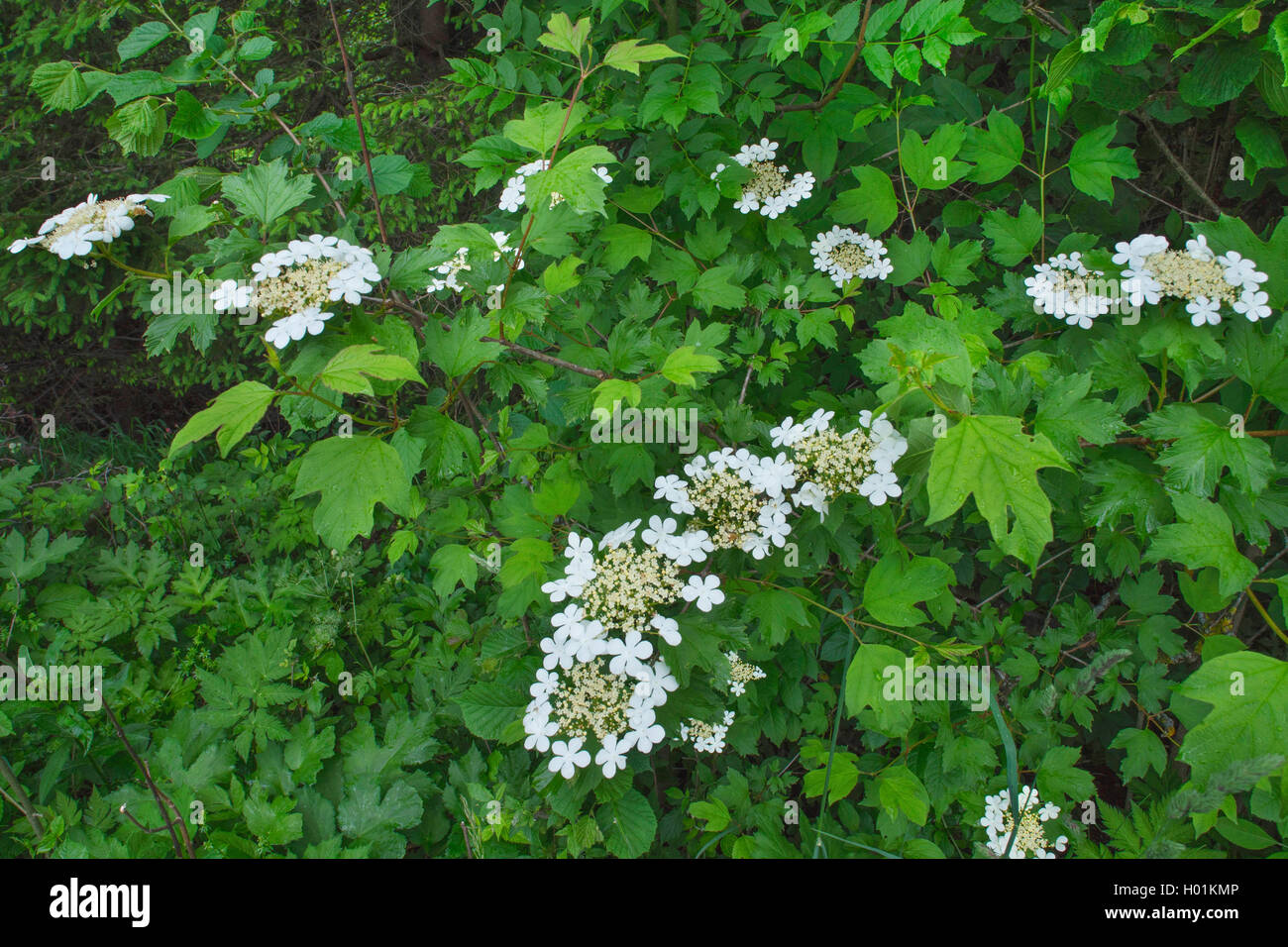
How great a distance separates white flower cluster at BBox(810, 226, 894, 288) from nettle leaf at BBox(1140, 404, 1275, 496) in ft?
3.71

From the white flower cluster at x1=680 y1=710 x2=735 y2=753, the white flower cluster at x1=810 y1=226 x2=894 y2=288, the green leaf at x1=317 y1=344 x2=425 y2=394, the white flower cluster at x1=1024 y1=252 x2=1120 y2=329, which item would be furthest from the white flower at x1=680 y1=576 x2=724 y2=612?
the white flower cluster at x1=810 y1=226 x2=894 y2=288

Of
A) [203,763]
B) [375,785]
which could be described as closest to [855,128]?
[375,785]

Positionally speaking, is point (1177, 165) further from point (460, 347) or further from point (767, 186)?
point (460, 347)

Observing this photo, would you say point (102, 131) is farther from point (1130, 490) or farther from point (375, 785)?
point (1130, 490)

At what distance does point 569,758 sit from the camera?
1630 millimetres

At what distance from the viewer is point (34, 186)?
17.0 ft

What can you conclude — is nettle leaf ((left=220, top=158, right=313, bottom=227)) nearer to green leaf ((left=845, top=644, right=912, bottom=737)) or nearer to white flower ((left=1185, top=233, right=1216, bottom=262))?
green leaf ((left=845, top=644, right=912, bottom=737))

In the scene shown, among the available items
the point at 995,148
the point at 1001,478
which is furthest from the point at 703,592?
the point at 995,148

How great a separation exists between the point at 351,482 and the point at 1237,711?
198 centimetres

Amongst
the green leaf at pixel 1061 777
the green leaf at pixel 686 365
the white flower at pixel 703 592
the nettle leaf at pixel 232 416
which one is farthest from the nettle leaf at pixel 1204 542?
the nettle leaf at pixel 232 416

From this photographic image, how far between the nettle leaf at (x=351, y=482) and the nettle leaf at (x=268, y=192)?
1.95ft

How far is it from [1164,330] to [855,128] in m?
1.22

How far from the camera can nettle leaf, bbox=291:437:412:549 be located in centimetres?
137

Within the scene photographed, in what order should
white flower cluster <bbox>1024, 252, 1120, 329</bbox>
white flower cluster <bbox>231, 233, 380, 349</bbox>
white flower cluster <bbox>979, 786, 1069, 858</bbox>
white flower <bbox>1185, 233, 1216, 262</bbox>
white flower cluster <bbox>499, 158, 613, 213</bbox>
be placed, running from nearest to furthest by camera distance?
white flower cluster <bbox>231, 233, 380, 349</bbox>, white flower <bbox>1185, 233, 1216, 262</bbox>, white flower cluster <bbox>1024, 252, 1120, 329</bbox>, white flower cluster <bbox>979, 786, 1069, 858</bbox>, white flower cluster <bbox>499, 158, 613, 213</bbox>
